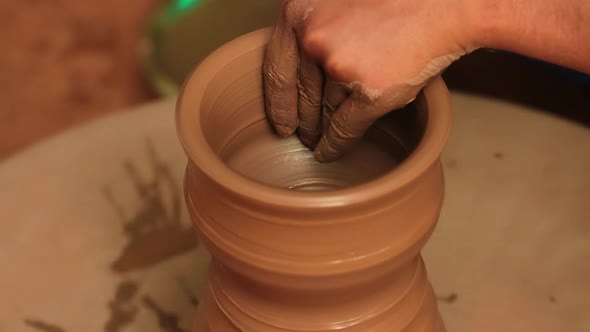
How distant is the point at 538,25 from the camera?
0.83 metres

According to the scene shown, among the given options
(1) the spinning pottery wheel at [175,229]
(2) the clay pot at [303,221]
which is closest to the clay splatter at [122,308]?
(1) the spinning pottery wheel at [175,229]

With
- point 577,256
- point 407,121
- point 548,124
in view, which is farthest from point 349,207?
point 548,124

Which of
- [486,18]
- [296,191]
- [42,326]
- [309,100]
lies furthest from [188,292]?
[486,18]

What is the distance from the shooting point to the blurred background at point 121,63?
7.41 ft

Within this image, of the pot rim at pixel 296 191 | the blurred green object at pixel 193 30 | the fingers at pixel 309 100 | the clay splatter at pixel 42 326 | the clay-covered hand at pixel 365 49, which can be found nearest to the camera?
the pot rim at pixel 296 191

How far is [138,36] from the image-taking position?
2795mm

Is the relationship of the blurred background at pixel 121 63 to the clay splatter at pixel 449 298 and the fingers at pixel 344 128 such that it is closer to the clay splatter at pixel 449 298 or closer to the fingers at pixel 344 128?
the clay splatter at pixel 449 298

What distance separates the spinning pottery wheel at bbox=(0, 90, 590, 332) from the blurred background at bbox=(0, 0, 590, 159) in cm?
81

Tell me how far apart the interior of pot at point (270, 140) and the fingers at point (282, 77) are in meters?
0.02

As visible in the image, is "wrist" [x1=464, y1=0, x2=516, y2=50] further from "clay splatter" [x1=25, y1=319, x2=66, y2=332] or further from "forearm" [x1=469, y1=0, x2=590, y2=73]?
"clay splatter" [x1=25, y1=319, x2=66, y2=332]

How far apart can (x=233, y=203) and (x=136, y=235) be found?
51cm

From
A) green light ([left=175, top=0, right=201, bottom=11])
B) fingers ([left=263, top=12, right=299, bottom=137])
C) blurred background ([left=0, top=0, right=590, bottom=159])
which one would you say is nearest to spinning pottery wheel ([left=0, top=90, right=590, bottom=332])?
fingers ([left=263, top=12, right=299, bottom=137])

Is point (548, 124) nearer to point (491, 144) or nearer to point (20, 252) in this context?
point (491, 144)

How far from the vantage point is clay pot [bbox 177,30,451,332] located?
2.34 ft
